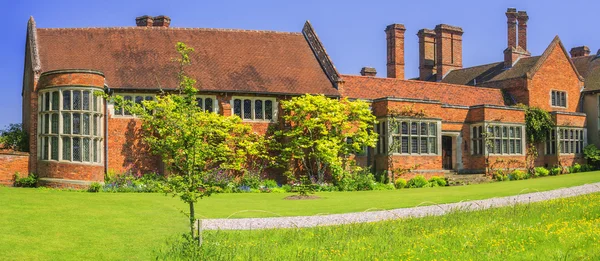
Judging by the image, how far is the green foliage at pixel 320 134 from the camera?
1134 inches

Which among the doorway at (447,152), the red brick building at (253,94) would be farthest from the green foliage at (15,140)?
the doorway at (447,152)

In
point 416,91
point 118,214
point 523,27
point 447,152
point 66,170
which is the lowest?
point 118,214

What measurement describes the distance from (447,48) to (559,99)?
25.7 ft

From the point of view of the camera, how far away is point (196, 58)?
31.0m

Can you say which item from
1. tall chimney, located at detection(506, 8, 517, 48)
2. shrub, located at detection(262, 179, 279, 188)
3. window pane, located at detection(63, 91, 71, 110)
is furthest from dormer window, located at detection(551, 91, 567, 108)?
window pane, located at detection(63, 91, 71, 110)

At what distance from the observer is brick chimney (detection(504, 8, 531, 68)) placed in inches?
1631

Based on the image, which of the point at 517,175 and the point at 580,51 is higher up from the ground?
the point at 580,51

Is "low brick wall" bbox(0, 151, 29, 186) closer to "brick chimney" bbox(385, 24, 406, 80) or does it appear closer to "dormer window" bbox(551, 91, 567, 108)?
"brick chimney" bbox(385, 24, 406, 80)

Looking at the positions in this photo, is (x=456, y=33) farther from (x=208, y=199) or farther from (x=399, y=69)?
(x=208, y=199)

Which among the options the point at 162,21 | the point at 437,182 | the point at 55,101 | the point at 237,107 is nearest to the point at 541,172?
the point at 437,182

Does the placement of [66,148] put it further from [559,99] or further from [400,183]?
[559,99]

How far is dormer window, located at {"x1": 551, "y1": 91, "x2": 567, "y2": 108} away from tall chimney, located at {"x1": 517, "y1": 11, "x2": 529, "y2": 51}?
3.91 metres

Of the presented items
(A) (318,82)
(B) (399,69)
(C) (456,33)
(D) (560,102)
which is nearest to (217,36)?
(A) (318,82)

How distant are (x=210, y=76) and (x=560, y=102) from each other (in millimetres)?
21855
